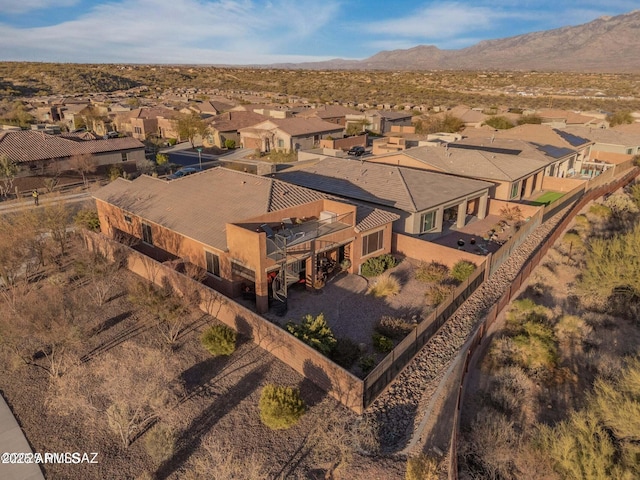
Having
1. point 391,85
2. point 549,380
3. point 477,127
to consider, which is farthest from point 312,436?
point 391,85

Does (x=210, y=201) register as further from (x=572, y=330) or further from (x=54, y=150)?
(x=54, y=150)

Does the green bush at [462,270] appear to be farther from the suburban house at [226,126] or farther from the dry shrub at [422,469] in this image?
the suburban house at [226,126]

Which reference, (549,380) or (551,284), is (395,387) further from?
(551,284)

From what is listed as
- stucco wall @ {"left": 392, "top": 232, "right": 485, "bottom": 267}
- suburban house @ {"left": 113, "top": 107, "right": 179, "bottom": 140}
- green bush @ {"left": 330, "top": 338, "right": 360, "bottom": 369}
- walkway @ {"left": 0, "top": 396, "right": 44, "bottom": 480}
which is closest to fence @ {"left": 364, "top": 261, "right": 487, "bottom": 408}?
stucco wall @ {"left": 392, "top": 232, "right": 485, "bottom": 267}

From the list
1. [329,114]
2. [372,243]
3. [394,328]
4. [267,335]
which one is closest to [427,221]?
[372,243]

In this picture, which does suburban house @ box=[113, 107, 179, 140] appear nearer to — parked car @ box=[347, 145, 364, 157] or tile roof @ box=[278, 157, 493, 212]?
parked car @ box=[347, 145, 364, 157]

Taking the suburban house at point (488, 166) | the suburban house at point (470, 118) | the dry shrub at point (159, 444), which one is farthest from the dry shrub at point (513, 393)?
the suburban house at point (470, 118)
